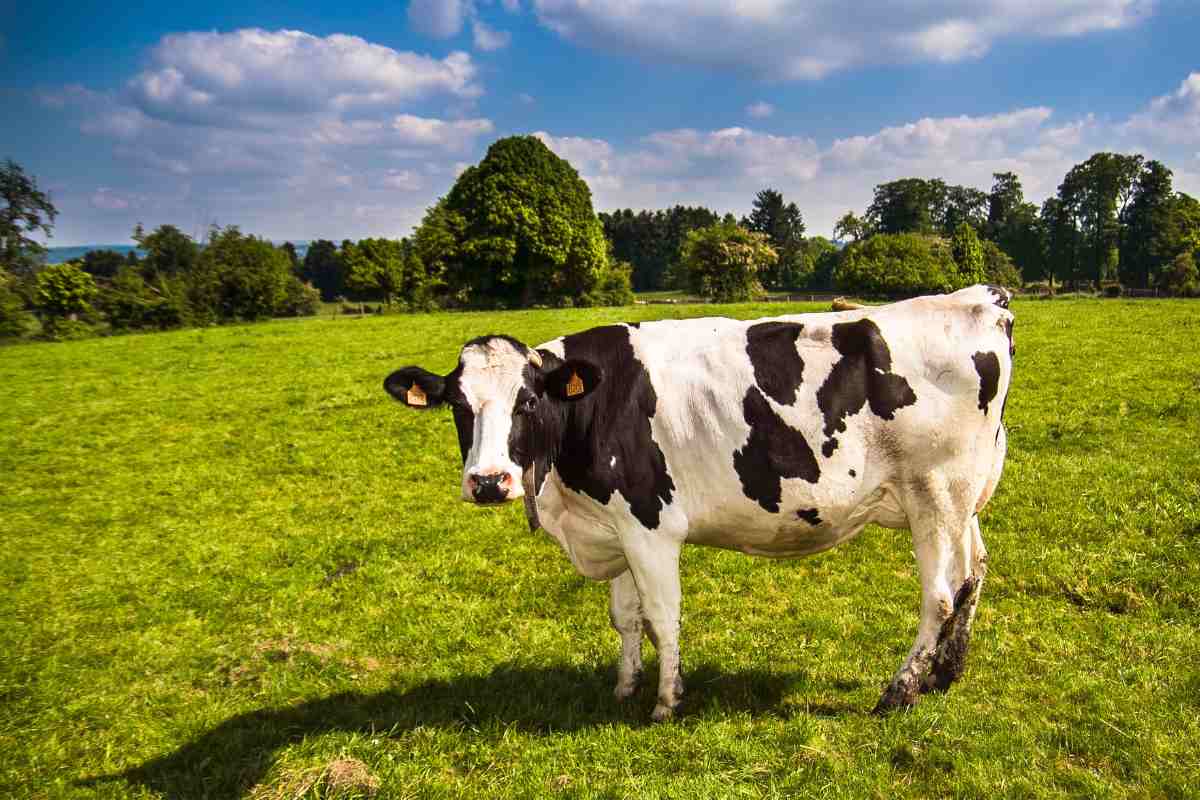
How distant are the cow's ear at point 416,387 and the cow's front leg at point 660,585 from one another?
1.57m

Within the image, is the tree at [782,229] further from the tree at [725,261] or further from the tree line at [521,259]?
the tree at [725,261]

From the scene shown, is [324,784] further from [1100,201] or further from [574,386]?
[1100,201]

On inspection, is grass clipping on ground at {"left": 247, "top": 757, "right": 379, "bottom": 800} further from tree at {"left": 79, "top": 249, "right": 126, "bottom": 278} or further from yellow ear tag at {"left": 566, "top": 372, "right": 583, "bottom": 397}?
tree at {"left": 79, "top": 249, "right": 126, "bottom": 278}

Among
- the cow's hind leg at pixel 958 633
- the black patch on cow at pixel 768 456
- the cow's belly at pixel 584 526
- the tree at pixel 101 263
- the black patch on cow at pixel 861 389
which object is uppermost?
the tree at pixel 101 263

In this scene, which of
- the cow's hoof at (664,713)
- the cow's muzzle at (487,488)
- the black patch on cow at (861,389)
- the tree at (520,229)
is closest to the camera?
the cow's muzzle at (487,488)

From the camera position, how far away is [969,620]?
4543 millimetres

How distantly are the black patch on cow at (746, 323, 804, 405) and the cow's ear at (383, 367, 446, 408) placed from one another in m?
2.04

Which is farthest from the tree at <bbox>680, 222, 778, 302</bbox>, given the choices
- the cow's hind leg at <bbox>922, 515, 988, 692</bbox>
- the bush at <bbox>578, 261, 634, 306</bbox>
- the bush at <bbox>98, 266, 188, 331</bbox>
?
the cow's hind leg at <bbox>922, 515, 988, 692</bbox>

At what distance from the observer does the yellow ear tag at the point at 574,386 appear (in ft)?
13.2

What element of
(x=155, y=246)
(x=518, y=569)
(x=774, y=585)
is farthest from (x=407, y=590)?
(x=155, y=246)

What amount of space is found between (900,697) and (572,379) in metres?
3.03

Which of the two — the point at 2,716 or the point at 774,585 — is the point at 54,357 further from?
the point at 774,585

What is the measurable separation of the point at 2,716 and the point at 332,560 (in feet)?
10.7

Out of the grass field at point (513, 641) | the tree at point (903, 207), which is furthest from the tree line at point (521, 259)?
the grass field at point (513, 641)
